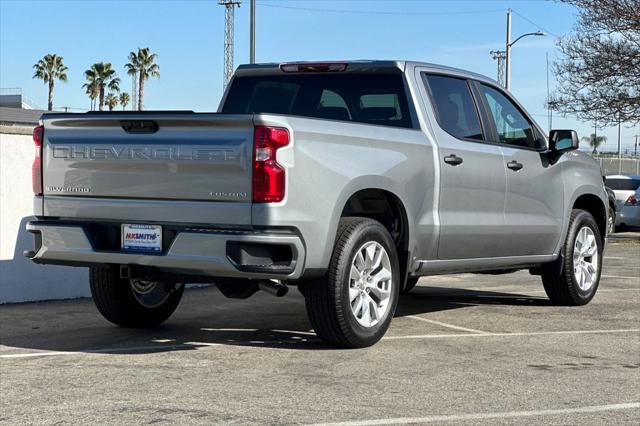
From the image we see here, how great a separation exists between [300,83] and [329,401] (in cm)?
356

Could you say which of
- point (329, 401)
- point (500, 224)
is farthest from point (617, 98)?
point (329, 401)

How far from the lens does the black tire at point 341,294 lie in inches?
267

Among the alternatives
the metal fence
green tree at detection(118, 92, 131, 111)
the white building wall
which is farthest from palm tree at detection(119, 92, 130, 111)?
the white building wall

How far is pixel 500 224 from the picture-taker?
336 inches

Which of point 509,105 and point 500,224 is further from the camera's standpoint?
point 509,105

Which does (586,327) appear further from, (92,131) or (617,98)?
(617,98)

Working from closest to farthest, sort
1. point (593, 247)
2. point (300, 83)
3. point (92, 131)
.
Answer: point (92, 131)
point (300, 83)
point (593, 247)

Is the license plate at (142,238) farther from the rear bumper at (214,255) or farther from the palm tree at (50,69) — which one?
the palm tree at (50,69)

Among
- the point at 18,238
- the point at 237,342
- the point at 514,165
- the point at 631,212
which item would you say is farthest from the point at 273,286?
the point at 631,212

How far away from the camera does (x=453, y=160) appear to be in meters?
7.95

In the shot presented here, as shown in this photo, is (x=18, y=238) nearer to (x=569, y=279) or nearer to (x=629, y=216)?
(x=569, y=279)

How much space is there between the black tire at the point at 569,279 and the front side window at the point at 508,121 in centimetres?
93

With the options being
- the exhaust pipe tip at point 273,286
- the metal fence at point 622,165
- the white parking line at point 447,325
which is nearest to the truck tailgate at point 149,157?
the exhaust pipe tip at point 273,286

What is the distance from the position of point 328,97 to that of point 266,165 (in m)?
2.09
